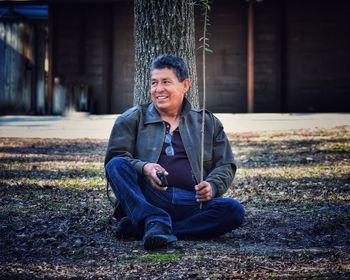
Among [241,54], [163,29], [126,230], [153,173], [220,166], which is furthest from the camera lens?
[241,54]

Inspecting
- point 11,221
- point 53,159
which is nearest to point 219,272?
point 11,221

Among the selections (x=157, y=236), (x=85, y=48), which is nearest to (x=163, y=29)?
(x=157, y=236)

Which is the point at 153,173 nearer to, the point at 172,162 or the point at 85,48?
the point at 172,162

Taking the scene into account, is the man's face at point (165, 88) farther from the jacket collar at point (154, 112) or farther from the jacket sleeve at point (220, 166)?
the jacket sleeve at point (220, 166)

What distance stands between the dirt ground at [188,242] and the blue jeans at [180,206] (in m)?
0.12

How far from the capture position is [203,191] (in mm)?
4246

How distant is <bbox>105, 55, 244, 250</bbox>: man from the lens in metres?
4.39

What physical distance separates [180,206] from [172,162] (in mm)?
318

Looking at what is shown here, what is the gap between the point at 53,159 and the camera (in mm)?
9375

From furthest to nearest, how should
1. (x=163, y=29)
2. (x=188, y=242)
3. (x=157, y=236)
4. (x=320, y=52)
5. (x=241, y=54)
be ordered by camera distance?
(x=241, y=54) < (x=320, y=52) < (x=163, y=29) < (x=188, y=242) < (x=157, y=236)

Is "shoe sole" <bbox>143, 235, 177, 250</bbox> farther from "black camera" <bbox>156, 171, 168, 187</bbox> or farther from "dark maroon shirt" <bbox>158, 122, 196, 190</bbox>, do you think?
"dark maroon shirt" <bbox>158, 122, 196, 190</bbox>

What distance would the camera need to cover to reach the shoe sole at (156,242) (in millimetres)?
3963

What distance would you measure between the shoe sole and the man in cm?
32

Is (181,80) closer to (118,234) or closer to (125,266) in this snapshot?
(118,234)
